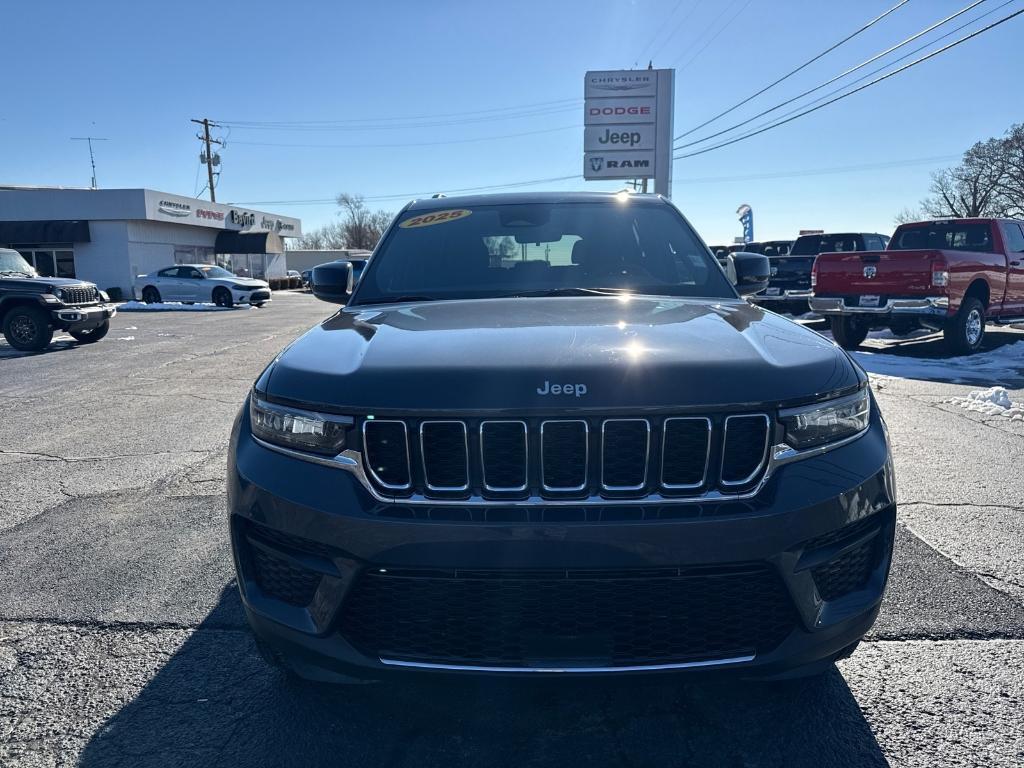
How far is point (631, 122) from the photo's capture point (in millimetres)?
26891

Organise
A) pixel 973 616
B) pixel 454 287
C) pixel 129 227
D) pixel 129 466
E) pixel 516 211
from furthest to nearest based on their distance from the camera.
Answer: pixel 129 227, pixel 129 466, pixel 516 211, pixel 454 287, pixel 973 616

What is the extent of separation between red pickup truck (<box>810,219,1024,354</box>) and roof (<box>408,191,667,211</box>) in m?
8.30

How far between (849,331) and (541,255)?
34.0ft

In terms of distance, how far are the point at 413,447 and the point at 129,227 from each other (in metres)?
37.8

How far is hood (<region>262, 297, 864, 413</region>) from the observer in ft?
6.25

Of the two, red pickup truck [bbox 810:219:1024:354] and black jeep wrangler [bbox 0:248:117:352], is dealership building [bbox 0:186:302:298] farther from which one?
red pickup truck [bbox 810:219:1024:354]

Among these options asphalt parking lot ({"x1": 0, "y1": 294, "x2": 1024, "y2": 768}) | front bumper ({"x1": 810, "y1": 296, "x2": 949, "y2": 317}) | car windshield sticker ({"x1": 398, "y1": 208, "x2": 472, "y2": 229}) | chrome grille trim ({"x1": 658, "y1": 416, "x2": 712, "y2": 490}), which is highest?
car windshield sticker ({"x1": 398, "y1": 208, "x2": 472, "y2": 229})

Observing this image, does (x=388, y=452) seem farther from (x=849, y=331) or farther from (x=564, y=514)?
(x=849, y=331)

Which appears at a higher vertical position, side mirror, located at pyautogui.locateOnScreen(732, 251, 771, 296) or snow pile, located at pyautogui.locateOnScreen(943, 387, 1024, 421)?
side mirror, located at pyautogui.locateOnScreen(732, 251, 771, 296)

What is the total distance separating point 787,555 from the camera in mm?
1855

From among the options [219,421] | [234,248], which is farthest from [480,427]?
[234,248]

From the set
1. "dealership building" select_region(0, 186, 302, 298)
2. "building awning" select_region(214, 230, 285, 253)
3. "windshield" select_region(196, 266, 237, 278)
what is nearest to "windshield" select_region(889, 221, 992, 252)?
"windshield" select_region(196, 266, 237, 278)

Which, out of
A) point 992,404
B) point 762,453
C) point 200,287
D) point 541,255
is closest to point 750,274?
point 541,255

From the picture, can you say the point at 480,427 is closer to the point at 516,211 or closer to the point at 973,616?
the point at 516,211
